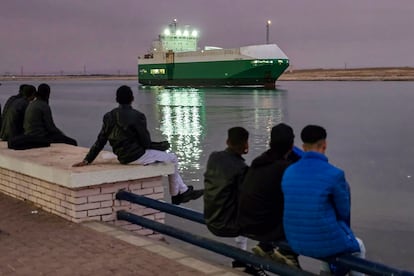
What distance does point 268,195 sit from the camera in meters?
4.25

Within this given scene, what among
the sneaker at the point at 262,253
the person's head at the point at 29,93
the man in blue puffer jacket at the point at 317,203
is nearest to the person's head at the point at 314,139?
the man in blue puffer jacket at the point at 317,203

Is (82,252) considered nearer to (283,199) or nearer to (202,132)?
(283,199)

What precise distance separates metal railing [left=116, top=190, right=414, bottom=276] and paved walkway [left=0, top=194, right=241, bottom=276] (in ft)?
0.49

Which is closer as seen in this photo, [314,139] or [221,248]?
[314,139]

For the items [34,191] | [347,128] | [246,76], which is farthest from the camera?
[246,76]

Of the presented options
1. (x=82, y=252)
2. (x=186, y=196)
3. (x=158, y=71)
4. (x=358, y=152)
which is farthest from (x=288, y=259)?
(x=158, y=71)

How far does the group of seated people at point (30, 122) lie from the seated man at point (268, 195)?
4.59 metres

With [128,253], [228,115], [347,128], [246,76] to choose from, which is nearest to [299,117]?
[228,115]

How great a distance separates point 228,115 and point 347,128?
963 cm

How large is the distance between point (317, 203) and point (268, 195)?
1.72 ft

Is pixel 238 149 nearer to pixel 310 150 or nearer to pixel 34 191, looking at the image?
pixel 310 150

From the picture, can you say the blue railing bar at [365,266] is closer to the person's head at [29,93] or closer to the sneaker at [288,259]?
the sneaker at [288,259]

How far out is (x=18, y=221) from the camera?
6.22m

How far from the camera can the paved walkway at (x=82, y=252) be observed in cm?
462
